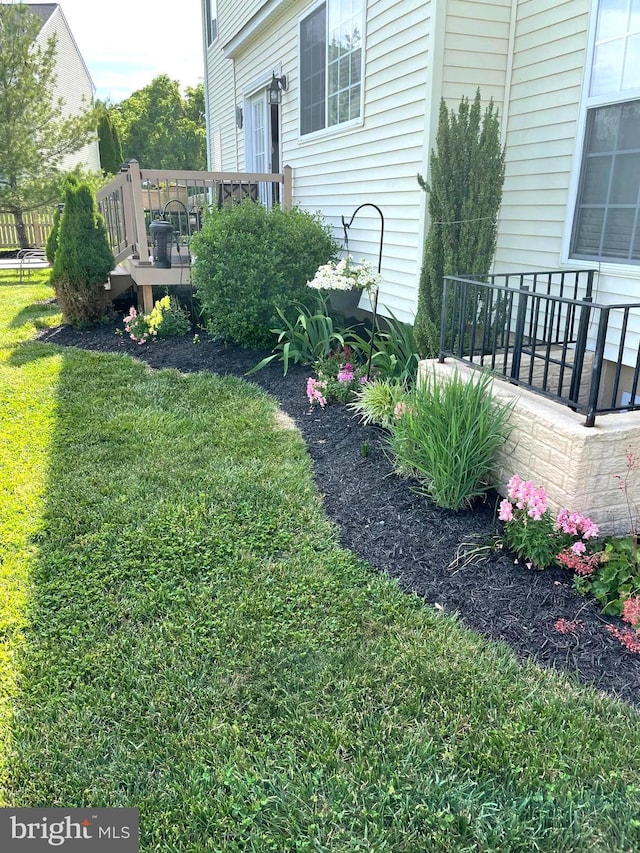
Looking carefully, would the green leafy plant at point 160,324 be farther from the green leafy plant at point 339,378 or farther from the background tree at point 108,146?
the background tree at point 108,146

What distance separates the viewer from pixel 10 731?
2121 mm

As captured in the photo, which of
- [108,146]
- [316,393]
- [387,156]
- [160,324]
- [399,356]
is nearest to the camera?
[316,393]

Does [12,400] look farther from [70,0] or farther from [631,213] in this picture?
[70,0]

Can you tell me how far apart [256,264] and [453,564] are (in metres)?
4.00

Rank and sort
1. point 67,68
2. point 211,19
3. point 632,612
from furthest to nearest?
1. point 67,68
2. point 211,19
3. point 632,612

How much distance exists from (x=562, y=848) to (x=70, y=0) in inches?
1242

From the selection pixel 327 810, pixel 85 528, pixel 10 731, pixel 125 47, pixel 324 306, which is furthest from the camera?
pixel 125 47

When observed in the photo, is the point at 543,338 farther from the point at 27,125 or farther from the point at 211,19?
the point at 27,125

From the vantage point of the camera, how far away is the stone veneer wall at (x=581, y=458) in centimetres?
290

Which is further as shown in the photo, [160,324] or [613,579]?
[160,324]

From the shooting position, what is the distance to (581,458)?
289cm

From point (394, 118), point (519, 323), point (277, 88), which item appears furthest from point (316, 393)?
point (277, 88)

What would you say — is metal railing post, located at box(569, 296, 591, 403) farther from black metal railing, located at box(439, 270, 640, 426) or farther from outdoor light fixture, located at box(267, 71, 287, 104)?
outdoor light fixture, located at box(267, 71, 287, 104)

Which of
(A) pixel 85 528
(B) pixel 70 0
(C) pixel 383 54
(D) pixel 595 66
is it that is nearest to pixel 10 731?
(A) pixel 85 528
